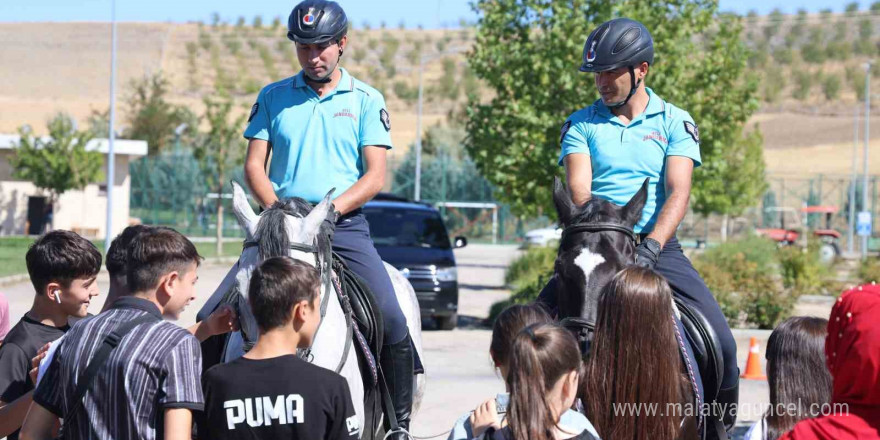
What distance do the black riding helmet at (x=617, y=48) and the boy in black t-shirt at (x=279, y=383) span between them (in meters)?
2.40

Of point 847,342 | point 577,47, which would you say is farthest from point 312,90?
point 577,47

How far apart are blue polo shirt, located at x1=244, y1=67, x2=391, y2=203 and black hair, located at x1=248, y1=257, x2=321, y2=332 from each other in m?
1.85

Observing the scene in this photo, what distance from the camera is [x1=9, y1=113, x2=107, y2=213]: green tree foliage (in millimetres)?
41750

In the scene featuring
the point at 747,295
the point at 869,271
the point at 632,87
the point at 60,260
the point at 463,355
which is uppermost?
the point at 632,87

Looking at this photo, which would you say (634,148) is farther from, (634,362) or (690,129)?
(634,362)

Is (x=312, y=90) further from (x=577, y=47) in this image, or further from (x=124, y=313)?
(x=577, y=47)

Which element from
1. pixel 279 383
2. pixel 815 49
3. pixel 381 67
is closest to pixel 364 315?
pixel 279 383

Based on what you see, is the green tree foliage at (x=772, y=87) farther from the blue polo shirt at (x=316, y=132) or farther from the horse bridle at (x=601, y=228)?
the horse bridle at (x=601, y=228)

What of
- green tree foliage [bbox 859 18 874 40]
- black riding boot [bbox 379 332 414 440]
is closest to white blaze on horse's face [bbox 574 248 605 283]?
black riding boot [bbox 379 332 414 440]

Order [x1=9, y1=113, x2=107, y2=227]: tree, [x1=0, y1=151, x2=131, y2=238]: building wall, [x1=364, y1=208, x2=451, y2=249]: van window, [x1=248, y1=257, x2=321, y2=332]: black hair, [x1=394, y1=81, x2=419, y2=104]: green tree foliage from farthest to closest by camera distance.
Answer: [x1=394, y1=81, x2=419, y2=104]: green tree foliage, [x1=0, y1=151, x2=131, y2=238]: building wall, [x1=9, y1=113, x2=107, y2=227]: tree, [x1=364, y1=208, x2=451, y2=249]: van window, [x1=248, y1=257, x2=321, y2=332]: black hair

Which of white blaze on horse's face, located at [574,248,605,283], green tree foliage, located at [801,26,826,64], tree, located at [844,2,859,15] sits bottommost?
white blaze on horse's face, located at [574,248,605,283]

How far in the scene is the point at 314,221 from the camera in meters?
5.04

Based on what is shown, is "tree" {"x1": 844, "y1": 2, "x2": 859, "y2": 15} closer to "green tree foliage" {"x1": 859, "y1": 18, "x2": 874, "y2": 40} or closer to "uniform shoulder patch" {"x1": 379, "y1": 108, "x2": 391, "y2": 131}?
"green tree foliage" {"x1": 859, "y1": 18, "x2": 874, "y2": 40}

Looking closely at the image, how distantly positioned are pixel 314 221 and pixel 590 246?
1334mm
